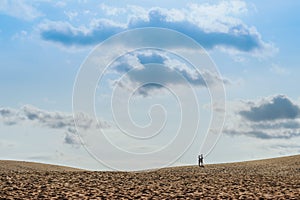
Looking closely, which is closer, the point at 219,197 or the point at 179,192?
the point at 219,197

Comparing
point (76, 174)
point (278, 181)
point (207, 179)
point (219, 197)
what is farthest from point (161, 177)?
point (219, 197)

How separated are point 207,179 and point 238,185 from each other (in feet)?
10.7

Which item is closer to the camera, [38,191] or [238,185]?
[38,191]

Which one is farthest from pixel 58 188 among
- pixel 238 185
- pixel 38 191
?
pixel 238 185

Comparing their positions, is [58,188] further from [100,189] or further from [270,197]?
[270,197]

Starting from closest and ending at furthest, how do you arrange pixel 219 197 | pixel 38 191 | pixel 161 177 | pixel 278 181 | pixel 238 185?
1. pixel 219 197
2. pixel 38 191
3. pixel 238 185
4. pixel 278 181
5. pixel 161 177

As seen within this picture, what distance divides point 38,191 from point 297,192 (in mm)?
11044

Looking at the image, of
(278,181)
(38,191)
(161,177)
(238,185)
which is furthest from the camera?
(161,177)

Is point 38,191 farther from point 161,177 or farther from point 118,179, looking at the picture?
point 161,177

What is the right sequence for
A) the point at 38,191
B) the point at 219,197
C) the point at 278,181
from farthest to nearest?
the point at 278,181 < the point at 38,191 < the point at 219,197

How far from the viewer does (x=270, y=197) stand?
1867cm

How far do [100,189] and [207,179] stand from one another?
743 centimetres

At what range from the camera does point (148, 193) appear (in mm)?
19578

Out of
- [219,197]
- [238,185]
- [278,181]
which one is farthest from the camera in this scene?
[278,181]
